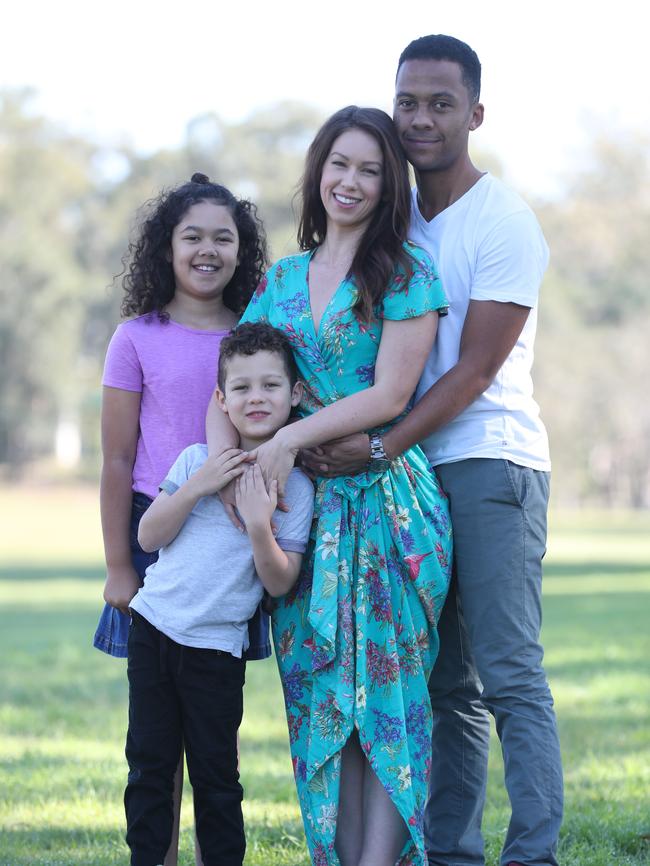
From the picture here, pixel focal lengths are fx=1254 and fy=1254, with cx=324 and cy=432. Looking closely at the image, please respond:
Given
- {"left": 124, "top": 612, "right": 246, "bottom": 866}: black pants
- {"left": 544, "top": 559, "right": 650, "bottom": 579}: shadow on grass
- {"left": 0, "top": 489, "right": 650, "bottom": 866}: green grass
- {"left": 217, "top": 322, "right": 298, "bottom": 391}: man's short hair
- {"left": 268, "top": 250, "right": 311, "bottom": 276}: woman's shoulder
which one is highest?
{"left": 268, "top": 250, "right": 311, "bottom": 276}: woman's shoulder

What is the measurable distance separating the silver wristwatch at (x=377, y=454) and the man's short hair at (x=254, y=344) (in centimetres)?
30

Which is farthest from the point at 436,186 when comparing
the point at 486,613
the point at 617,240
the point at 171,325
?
the point at 617,240

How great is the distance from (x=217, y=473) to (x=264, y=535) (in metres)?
0.23

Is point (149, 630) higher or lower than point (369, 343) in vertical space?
lower

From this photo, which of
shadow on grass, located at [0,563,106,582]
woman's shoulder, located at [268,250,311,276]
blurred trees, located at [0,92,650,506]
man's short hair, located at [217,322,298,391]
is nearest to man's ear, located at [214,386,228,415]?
man's short hair, located at [217,322,298,391]

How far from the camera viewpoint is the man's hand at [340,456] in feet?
11.4

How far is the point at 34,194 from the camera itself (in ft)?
158

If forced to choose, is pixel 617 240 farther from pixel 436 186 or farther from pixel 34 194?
pixel 436 186

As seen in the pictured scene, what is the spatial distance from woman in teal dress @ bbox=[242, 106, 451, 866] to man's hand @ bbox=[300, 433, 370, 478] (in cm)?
3

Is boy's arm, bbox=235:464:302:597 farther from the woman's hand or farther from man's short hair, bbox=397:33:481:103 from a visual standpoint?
man's short hair, bbox=397:33:481:103

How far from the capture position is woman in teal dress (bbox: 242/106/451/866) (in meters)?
3.46

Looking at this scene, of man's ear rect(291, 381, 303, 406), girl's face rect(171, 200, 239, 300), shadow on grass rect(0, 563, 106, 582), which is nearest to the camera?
man's ear rect(291, 381, 303, 406)

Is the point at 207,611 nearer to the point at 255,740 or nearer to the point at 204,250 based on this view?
the point at 204,250

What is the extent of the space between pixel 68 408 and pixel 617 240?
2293 centimetres
